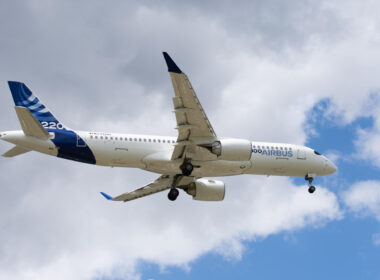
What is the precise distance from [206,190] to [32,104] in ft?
44.9

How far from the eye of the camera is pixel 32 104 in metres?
38.0

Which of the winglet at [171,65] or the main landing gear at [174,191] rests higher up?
the winglet at [171,65]

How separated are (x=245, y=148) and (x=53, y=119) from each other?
11.8 meters

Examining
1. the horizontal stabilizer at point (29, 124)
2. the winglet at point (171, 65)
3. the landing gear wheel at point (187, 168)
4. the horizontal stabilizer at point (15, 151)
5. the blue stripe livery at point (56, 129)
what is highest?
the winglet at point (171, 65)

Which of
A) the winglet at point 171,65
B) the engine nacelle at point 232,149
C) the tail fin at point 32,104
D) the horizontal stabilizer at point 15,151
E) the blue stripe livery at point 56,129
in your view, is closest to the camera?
the winglet at point 171,65

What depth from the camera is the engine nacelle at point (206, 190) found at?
44.0 metres

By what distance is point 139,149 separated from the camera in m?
38.1

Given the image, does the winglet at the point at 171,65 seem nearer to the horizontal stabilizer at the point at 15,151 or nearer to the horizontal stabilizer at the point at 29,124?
the horizontal stabilizer at the point at 29,124

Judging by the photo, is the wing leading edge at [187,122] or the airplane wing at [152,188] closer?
the wing leading edge at [187,122]

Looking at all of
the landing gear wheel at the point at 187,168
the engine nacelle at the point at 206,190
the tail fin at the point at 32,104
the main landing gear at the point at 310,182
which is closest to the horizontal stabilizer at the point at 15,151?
the tail fin at the point at 32,104

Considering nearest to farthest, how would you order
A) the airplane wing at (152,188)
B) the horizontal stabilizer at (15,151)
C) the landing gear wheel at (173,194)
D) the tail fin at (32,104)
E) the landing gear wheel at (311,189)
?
the horizontal stabilizer at (15,151) → the tail fin at (32,104) → the landing gear wheel at (173,194) → the landing gear wheel at (311,189) → the airplane wing at (152,188)

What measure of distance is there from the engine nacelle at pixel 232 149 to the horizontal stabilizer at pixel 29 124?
32.9 feet

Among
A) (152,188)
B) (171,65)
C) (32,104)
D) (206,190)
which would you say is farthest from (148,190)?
(171,65)

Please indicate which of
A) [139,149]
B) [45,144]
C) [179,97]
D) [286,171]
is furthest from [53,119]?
[286,171]
